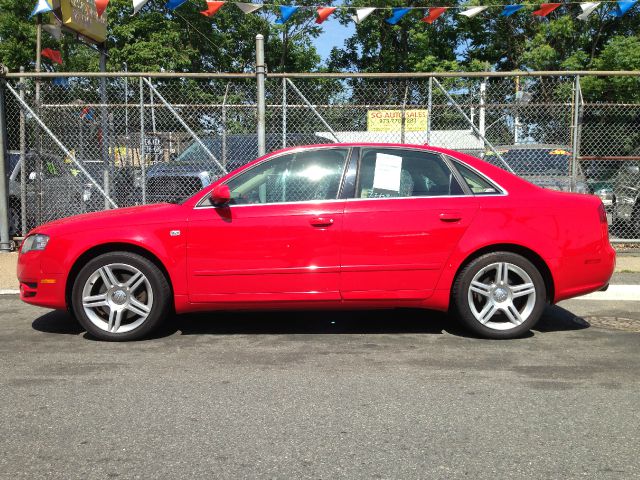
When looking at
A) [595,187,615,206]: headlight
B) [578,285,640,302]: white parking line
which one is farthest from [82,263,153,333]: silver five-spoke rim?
[595,187,615,206]: headlight

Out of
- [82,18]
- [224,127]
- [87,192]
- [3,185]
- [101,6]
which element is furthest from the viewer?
[101,6]

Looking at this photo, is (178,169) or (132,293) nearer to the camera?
(132,293)

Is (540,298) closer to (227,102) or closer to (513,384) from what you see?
(513,384)

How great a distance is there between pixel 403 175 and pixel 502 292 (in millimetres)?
1246

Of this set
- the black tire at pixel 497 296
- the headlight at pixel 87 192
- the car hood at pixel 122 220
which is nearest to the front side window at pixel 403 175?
the black tire at pixel 497 296

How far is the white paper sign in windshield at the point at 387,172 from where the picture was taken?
5234 millimetres

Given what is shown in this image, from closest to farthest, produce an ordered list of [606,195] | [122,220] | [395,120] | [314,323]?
[122,220], [314,323], [395,120], [606,195]

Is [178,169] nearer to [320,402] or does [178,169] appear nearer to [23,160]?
[23,160]

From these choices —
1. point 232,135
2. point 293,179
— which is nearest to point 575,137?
point 232,135

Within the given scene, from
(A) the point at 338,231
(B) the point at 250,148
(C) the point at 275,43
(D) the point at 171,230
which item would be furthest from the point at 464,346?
(C) the point at 275,43

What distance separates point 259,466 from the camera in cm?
298

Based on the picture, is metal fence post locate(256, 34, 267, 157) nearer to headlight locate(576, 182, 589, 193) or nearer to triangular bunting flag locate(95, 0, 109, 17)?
headlight locate(576, 182, 589, 193)

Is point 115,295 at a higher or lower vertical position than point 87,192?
lower

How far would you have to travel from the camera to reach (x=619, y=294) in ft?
23.3
